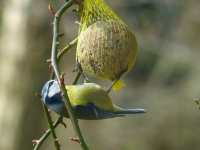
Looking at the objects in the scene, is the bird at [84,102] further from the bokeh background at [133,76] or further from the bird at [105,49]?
the bokeh background at [133,76]

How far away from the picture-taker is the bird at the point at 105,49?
192 centimetres

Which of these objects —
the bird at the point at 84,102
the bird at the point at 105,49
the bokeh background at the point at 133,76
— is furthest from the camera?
the bokeh background at the point at 133,76

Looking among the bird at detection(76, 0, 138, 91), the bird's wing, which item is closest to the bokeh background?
the bird at detection(76, 0, 138, 91)

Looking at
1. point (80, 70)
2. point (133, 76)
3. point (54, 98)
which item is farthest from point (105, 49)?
point (133, 76)

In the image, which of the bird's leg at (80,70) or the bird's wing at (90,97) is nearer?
the bird's wing at (90,97)

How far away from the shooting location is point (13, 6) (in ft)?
17.3

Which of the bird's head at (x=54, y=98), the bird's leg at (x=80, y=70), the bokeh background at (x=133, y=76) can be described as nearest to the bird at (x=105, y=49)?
the bird's leg at (x=80, y=70)

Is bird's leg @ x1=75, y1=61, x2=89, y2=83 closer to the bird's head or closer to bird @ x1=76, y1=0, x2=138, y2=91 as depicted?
bird @ x1=76, y1=0, x2=138, y2=91

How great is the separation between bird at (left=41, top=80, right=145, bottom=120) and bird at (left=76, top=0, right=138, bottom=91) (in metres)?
0.09

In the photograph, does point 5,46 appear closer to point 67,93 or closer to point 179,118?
point 179,118

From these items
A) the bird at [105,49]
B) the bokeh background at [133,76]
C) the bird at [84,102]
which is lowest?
the bokeh background at [133,76]

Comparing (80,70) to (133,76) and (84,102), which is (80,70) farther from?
(133,76)

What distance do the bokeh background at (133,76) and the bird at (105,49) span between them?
2.86 metres

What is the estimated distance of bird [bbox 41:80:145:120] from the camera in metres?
1.81
